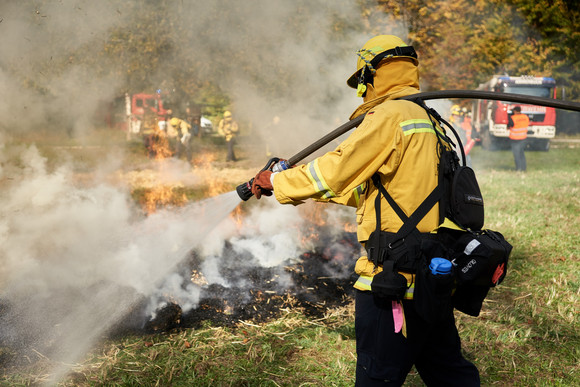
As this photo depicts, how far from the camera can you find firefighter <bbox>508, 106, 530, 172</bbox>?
12.2m

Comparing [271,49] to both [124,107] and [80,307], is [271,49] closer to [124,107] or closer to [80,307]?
[124,107]

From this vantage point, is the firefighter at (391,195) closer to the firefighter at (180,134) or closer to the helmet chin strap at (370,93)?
the helmet chin strap at (370,93)

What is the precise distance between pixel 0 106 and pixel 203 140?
16.6 metres

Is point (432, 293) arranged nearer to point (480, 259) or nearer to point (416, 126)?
→ point (480, 259)

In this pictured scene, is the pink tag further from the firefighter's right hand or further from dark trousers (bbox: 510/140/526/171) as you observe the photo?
dark trousers (bbox: 510/140/526/171)

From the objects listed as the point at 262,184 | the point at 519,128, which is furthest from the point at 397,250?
the point at 519,128

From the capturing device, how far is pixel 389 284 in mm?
2160

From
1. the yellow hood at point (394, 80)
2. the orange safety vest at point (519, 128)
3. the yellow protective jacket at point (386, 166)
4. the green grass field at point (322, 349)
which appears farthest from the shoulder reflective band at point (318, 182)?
the orange safety vest at point (519, 128)

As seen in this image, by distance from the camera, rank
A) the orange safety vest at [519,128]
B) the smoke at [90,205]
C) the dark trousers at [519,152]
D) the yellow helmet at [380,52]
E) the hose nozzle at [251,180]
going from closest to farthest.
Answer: the yellow helmet at [380,52] → the hose nozzle at [251,180] → the smoke at [90,205] → the orange safety vest at [519,128] → the dark trousers at [519,152]

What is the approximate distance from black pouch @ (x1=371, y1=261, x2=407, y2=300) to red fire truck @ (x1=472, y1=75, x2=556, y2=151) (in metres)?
13.7

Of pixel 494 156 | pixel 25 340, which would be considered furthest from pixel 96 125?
pixel 494 156

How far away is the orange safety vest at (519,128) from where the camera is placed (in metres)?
12.2

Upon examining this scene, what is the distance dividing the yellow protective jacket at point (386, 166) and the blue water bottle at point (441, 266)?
176mm

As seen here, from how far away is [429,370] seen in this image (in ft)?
8.07
